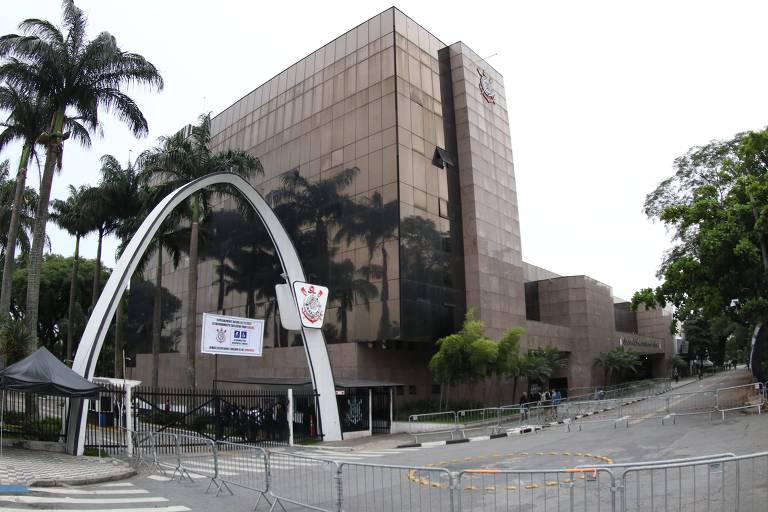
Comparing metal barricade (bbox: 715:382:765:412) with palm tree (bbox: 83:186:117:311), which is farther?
palm tree (bbox: 83:186:117:311)

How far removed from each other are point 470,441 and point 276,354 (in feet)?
58.0

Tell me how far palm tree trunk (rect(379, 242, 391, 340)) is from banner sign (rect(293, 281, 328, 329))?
8307mm

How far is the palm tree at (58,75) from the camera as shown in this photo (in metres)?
22.2

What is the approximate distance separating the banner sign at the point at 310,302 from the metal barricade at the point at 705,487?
14316 millimetres

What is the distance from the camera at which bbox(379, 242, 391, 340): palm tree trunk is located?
31.8 m

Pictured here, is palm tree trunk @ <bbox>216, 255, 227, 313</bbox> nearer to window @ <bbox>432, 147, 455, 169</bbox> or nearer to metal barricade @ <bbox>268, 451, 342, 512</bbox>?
window @ <bbox>432, 147, 455, 169</bbox>

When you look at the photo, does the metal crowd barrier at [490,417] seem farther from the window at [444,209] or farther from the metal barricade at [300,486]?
the metal barricade at [300,486]

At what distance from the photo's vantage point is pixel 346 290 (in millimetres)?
34062

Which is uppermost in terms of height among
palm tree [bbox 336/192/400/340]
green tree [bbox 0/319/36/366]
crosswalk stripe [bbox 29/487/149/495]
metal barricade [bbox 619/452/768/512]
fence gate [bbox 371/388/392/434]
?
palm tree [bbox 336/192/400/340]

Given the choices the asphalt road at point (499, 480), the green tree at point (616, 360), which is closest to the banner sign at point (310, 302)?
the asphalt road at point (499, 480)

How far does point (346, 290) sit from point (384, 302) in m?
2.91

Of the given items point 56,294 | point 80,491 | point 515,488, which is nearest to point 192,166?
point 80,491

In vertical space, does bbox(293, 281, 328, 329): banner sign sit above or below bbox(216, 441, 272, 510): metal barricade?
above

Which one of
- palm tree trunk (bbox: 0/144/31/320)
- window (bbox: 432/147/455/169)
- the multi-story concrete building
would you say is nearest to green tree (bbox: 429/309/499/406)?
the multi-story concrete building
